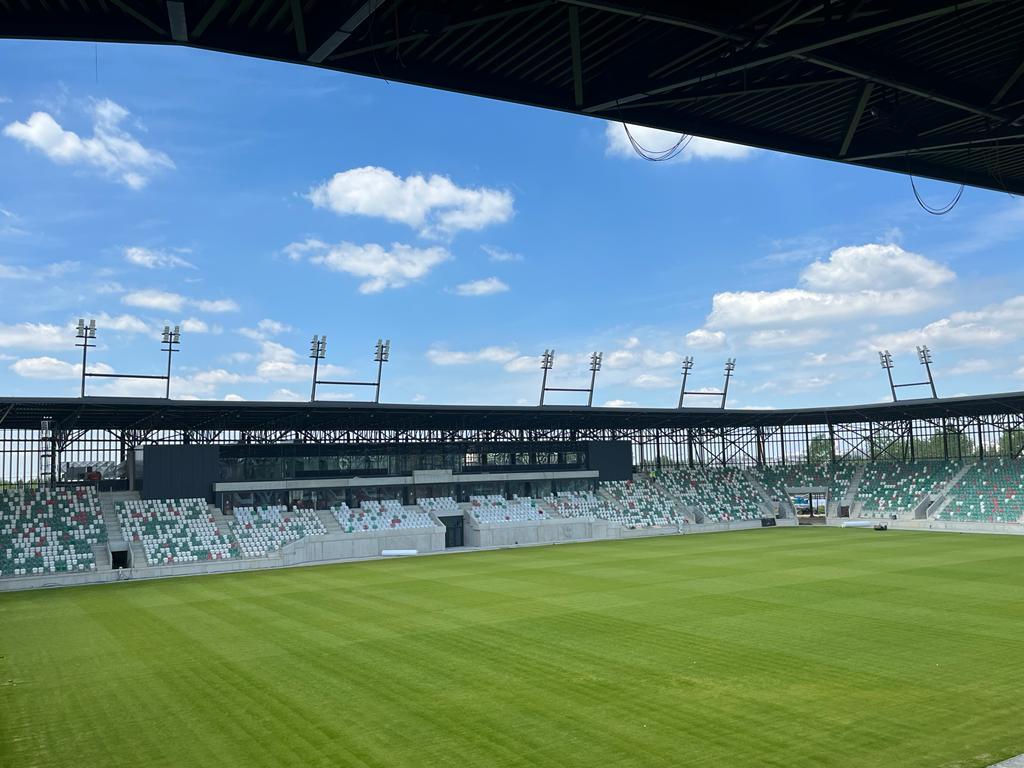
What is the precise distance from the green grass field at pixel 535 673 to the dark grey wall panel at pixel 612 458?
33578 millimetres

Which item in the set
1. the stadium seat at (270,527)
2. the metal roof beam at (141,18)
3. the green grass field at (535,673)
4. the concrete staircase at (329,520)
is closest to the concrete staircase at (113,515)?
the stadium seat at (270,527)

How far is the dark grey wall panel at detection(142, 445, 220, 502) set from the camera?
51.7 m

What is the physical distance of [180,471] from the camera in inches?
2069

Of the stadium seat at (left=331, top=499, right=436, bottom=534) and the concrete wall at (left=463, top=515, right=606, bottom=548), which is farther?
the concrete wall at (left=463, top=515, right=606, bottom=548)

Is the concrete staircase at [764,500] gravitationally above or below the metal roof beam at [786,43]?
below

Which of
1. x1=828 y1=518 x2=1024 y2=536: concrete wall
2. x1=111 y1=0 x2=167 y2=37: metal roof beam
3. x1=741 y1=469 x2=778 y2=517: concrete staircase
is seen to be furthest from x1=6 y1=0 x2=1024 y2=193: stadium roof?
x1=741 y1=469 x2=778 y2=517: concrete staircase

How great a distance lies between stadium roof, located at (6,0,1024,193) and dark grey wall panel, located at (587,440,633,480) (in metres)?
56.8

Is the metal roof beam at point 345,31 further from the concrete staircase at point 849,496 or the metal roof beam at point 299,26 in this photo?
the concrete staircase at point 849,496

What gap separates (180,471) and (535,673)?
133ft

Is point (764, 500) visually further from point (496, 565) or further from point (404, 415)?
point (496, 565)

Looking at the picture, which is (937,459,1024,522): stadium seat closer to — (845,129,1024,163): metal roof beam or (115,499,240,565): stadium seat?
(115,499,240,565): stadium seat

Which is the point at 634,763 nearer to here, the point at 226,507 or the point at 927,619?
the point at 927,619

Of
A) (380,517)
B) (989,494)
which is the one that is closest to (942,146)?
(380,517)

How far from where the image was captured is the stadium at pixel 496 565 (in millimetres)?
10188
